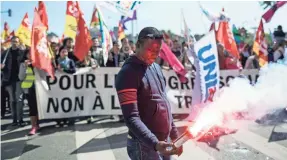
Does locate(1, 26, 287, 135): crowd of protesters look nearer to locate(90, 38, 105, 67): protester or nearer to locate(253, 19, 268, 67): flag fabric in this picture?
locate(90, 38, 105, 67): protester

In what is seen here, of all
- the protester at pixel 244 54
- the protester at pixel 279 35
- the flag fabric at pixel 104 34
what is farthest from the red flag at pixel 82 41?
the protester at pixel 244 54

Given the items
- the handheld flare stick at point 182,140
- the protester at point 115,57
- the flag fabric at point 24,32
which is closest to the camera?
the handheld flare stick at point 182,140

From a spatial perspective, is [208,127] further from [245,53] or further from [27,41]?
[245,53]

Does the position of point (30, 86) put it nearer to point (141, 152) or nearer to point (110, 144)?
point (110, 144)

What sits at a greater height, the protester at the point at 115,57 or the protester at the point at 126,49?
the protester at the point at 126,49

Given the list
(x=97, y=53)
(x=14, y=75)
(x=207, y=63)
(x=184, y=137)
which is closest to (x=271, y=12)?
(x=207, y=63)

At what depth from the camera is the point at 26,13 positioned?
41.1 feet

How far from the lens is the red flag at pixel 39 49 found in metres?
8.46

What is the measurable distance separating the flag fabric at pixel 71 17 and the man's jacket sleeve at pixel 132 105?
8164mm

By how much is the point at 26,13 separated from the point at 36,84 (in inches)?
187

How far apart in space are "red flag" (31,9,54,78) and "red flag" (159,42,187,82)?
2717 millimetres

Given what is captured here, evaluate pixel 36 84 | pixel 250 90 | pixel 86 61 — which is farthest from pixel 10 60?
pixel 250 90

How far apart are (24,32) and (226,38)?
21.6 feet

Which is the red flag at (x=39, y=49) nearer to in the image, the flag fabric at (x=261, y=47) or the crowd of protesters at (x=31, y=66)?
the crowd of protesters at (x=31, y=66)
